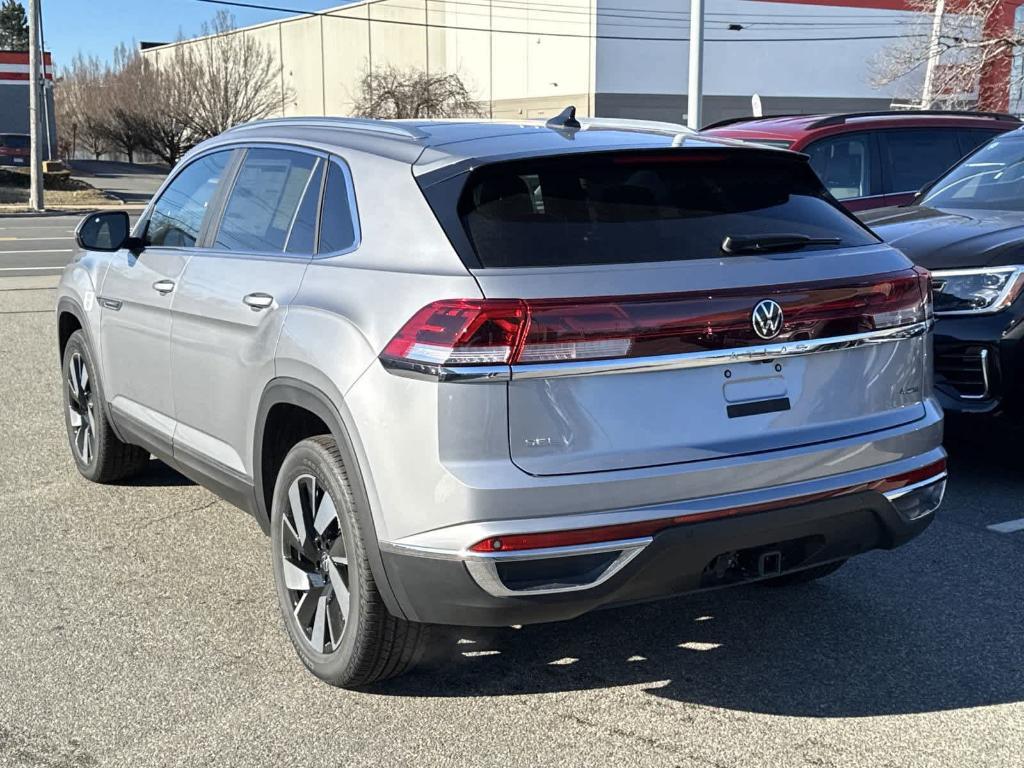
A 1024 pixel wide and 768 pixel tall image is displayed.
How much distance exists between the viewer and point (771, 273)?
128 inches

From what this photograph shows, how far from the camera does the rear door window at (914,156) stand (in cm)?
916

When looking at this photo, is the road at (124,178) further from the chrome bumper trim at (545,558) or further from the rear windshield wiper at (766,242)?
the chrome bumper trim at (545,558)

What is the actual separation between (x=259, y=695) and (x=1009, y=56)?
3323cm

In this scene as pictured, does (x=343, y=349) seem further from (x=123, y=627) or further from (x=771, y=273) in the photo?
(x=123, y=627)

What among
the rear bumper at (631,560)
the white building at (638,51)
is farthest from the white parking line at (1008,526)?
the white building at (638,51)

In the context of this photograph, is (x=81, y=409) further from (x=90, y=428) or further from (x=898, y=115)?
(x=898, y=115)

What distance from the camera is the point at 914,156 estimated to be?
365 inches

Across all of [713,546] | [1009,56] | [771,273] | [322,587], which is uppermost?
[1009,56]

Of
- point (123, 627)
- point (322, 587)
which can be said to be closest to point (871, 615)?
point (322, 587)

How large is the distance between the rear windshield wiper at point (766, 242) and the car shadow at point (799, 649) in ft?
4.55

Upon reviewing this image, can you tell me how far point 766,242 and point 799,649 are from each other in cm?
146

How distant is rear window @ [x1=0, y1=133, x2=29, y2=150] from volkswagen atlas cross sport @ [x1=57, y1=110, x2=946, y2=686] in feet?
158

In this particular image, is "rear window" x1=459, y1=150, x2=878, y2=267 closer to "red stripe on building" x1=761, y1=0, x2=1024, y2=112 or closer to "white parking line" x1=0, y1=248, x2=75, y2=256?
"white parking line" x1=0, y1=248, x2=75, y2=256

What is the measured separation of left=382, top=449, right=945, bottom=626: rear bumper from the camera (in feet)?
9.86
